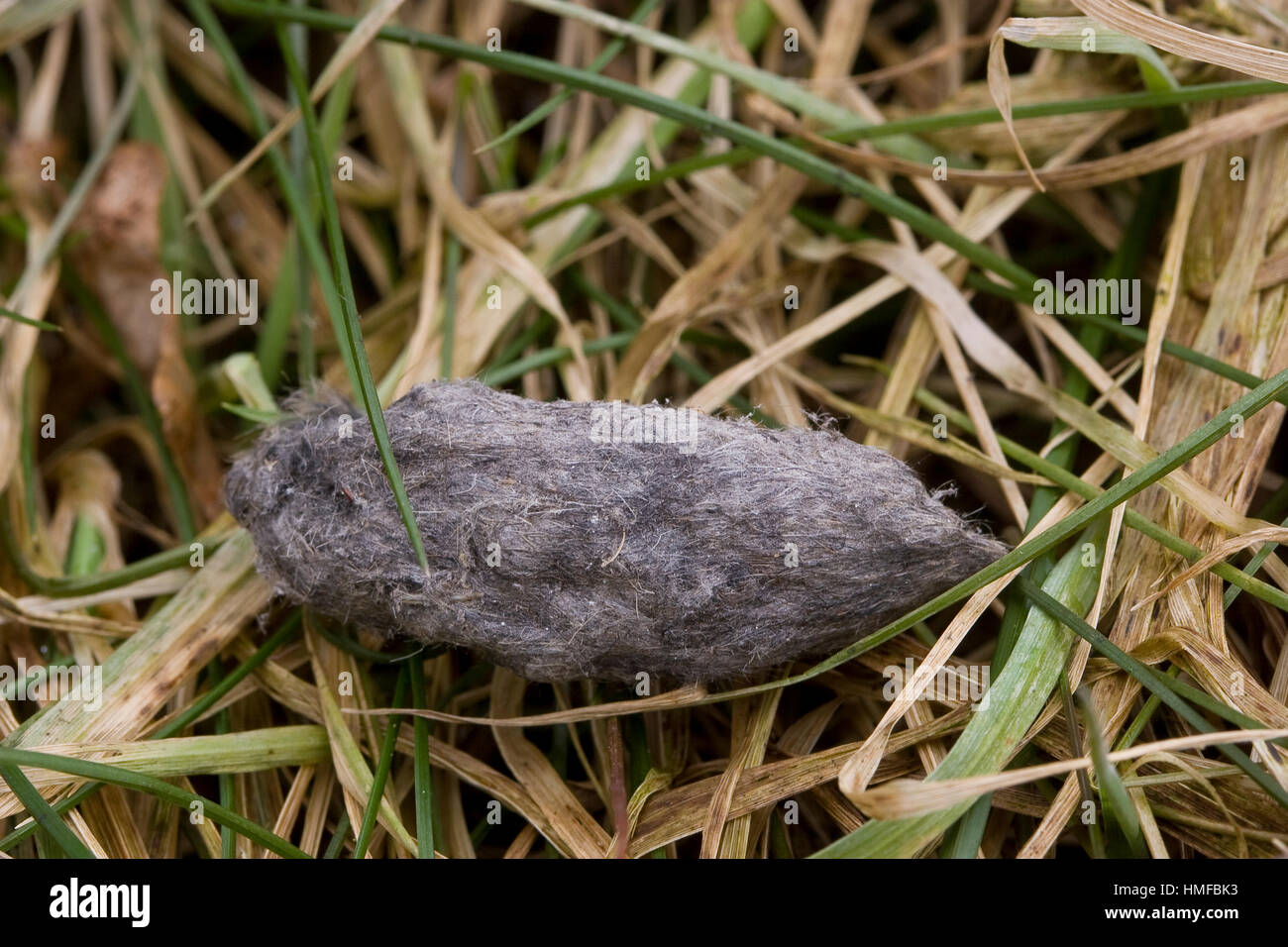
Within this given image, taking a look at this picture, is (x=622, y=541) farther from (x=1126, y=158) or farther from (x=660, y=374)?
(x=1126, y=158)

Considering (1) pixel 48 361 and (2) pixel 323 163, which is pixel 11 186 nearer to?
(1) pixel 48 361

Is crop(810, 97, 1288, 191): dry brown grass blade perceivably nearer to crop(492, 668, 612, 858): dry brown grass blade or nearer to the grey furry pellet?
the grey furry pellet

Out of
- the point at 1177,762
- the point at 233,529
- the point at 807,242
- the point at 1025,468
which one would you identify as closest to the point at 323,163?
the point at 233,529

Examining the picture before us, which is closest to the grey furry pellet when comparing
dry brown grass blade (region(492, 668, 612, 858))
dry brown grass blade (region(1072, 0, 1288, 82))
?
dry brown grass blade (region(492, 668, 612, 858))

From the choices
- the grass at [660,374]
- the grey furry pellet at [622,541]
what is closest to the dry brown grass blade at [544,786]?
the grass at [660,374]

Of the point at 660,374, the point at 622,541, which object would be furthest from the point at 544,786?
the point at 660,374
